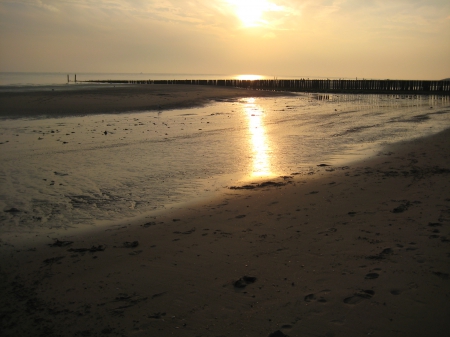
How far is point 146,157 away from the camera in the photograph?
10648mm

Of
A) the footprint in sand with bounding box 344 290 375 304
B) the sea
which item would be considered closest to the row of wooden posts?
the sea

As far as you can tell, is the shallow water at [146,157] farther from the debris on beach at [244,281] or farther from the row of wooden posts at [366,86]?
the row of wooden posts at [366,86]

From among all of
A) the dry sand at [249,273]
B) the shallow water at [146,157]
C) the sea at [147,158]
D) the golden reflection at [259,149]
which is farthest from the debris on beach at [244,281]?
the golden reflection at [259,149]

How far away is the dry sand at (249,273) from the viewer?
330cm

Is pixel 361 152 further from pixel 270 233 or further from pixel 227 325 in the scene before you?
pixel 227 325

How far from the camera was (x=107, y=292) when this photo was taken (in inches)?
152

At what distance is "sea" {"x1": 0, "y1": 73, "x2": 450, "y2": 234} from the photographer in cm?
675

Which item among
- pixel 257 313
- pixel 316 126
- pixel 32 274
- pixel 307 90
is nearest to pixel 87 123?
pixel 316 126

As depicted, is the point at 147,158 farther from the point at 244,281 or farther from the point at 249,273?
the point at 244,281

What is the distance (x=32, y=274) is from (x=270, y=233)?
302 cm

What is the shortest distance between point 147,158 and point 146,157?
140 mm

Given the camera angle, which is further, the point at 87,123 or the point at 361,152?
the point at 87,123

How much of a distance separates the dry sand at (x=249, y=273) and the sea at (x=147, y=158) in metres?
1.14

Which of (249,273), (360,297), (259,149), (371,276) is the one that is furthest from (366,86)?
(360,297)
